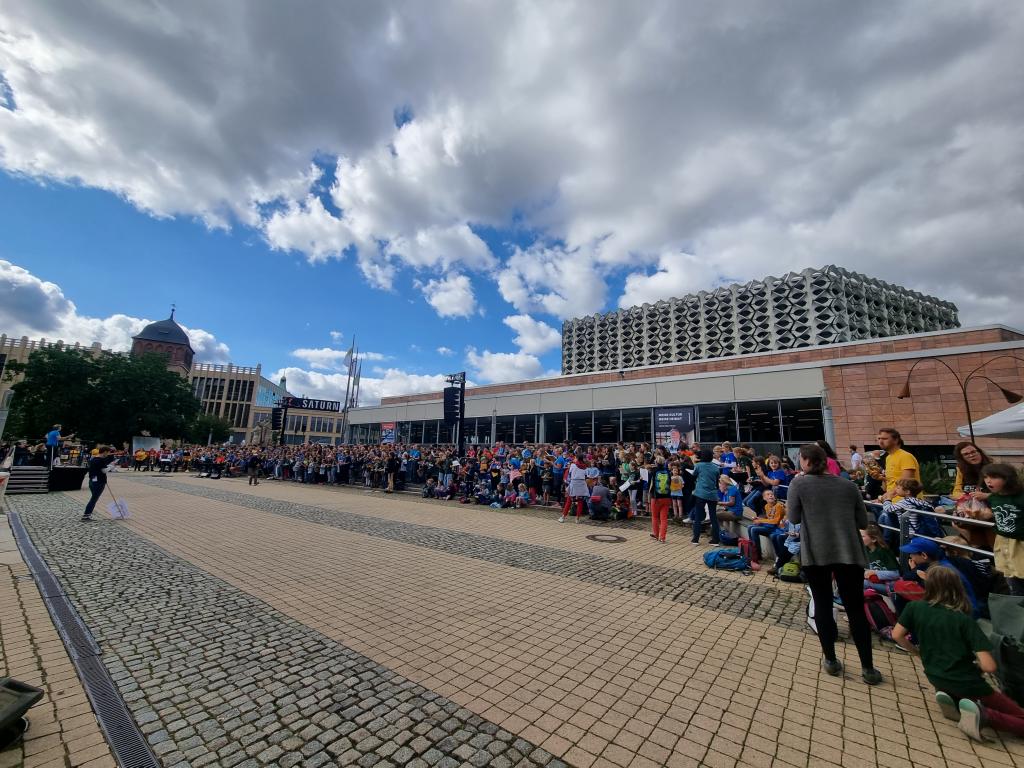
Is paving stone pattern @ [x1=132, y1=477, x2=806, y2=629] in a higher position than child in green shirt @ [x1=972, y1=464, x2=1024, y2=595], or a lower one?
lower

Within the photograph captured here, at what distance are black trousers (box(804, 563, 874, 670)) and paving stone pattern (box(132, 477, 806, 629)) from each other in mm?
1087

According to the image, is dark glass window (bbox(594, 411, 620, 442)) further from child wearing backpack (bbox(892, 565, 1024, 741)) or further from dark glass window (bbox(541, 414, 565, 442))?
child wearing backpack (bbox(892, 565, 1024, 741))

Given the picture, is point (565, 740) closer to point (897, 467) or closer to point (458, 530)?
point (897, 467)

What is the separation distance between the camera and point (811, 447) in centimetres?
395

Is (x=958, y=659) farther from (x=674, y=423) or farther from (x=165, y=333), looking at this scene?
(x=165, y=333)

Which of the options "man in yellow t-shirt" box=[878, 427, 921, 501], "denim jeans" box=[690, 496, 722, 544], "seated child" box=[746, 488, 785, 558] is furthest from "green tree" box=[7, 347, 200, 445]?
"man in yellow t-shirt" box=[878, 427, 921, 501]

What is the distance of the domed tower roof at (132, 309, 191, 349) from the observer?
9125 cm

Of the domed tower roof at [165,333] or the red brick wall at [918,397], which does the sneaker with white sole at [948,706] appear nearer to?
the red brick wall at [918,397]

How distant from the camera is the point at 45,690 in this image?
3.09 metres

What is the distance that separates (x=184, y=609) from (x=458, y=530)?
18.4ft

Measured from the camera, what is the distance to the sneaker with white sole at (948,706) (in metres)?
2.87

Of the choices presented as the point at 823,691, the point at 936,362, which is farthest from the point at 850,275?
the point at 823,691

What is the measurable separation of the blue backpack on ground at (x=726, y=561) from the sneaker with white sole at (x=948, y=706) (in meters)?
3.91

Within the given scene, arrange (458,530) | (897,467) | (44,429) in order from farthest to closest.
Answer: (44,429)
(458,530)
(897,467)
